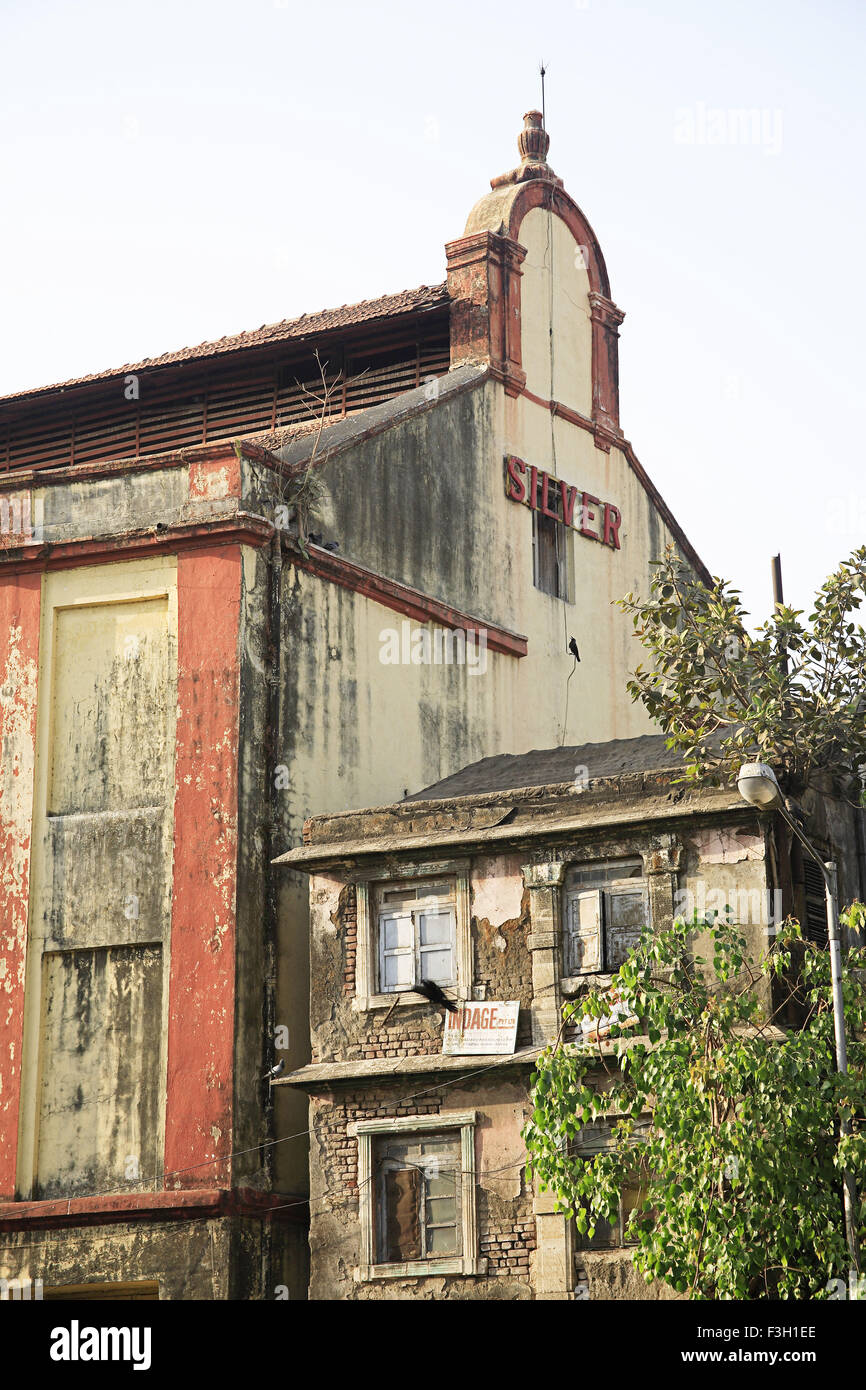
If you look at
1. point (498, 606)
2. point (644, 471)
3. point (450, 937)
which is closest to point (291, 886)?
point (450, 937)

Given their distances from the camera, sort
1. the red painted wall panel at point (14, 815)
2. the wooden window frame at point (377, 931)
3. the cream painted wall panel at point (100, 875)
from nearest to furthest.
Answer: the wooden window frame at point (377, 931)
the cream painted wall panel at point (100, 875)
the red painted wall panel at point (14, 815)

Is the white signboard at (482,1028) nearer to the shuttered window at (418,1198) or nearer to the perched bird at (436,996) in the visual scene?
the perched bird at (436,996)

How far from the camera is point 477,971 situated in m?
19.5

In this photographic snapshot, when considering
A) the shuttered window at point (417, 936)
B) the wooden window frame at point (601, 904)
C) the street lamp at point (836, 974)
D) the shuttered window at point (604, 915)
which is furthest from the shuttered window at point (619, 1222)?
the street lamp at point (836, 974)

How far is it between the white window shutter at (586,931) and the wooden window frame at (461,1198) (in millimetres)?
1826

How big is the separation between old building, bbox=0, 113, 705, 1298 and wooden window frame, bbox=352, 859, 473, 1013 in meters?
1.11

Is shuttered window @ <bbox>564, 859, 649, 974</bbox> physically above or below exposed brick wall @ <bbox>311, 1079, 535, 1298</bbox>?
above

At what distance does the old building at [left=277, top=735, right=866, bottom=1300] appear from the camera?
18.5 m

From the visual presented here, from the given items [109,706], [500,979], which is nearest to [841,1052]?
[500,979]

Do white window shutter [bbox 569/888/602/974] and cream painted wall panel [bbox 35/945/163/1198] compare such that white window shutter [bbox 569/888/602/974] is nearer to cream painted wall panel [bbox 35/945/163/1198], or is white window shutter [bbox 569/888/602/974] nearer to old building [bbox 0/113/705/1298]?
old building [bbox 0/113/705/1298]

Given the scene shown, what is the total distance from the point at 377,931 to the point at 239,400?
10.2 m

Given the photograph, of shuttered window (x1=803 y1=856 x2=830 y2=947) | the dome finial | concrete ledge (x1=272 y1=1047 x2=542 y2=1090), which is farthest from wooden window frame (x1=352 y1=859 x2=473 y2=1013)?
the dome finial

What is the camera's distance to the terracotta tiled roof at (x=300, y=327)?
2714 centimetres

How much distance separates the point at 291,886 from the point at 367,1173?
3.37 meters
